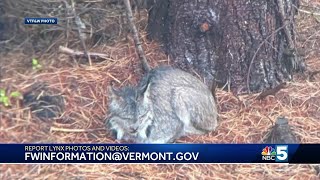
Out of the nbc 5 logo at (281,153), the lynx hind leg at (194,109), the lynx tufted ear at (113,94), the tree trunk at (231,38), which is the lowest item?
the nbc 5 logo at (281,153)

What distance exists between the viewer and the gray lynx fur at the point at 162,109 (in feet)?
9.22

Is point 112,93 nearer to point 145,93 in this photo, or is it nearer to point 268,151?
point 145,93

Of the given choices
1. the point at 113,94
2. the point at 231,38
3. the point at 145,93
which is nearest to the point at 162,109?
the point at 145,93

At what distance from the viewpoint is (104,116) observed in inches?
111

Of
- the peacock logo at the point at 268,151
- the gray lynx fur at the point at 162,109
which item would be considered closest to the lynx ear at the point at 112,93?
the gray lynx fur at the point at 162,109

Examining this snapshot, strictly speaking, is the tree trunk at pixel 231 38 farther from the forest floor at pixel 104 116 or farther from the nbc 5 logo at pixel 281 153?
the nbc 5 logo at pixel 281 153

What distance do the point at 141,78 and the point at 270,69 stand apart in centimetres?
64

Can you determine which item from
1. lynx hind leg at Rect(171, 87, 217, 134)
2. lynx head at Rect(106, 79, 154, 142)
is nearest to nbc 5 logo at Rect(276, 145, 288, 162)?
lynx hind leg at Rect(171, 87, 217, 134)

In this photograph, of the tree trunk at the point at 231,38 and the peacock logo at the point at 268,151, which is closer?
the peacock logo at the point at 268,151

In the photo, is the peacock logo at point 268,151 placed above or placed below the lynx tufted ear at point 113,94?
below

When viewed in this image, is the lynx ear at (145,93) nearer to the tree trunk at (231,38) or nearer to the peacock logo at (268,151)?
the tree trunk at (231,38)

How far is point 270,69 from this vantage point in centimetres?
305

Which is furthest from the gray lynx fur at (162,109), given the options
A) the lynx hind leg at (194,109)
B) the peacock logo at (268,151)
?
the peacock logo at (268,151)

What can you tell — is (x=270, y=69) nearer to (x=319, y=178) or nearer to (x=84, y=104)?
(x=319, y=178)
